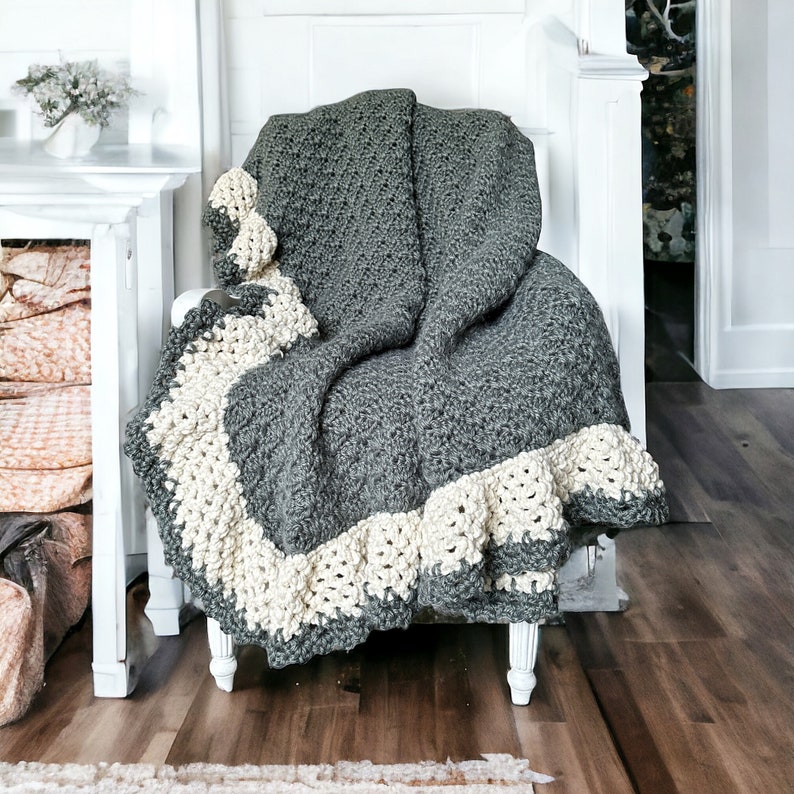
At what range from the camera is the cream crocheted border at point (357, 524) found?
115 cm

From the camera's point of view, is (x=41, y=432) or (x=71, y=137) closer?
(x=41, y=432)

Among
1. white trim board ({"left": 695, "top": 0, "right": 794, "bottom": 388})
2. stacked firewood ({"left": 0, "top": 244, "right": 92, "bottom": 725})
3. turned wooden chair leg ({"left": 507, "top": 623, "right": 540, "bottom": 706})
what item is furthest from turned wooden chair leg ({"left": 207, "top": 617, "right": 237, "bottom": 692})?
white trim board ({"left": 695, "top": 0, "right": 794, "bottom": 388})

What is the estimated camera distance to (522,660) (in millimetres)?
1297

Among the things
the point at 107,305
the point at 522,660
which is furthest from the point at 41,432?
the point at 522,660

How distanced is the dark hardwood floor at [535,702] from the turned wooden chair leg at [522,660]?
23 mm

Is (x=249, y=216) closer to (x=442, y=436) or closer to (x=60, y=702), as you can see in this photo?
(x=442, y=436)

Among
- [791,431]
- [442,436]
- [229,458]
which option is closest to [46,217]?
[229,458]

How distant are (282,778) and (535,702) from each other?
0.39 metres

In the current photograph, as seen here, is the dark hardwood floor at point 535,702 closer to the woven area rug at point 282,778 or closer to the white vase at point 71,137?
the woven area rug at point 282,778

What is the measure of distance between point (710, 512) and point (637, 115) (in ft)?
3.05

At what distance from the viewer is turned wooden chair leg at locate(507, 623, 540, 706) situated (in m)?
1.29

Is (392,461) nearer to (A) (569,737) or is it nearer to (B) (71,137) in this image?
(A) (569,737)

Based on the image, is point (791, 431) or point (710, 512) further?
point (791, 431)

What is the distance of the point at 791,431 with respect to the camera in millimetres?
2590
